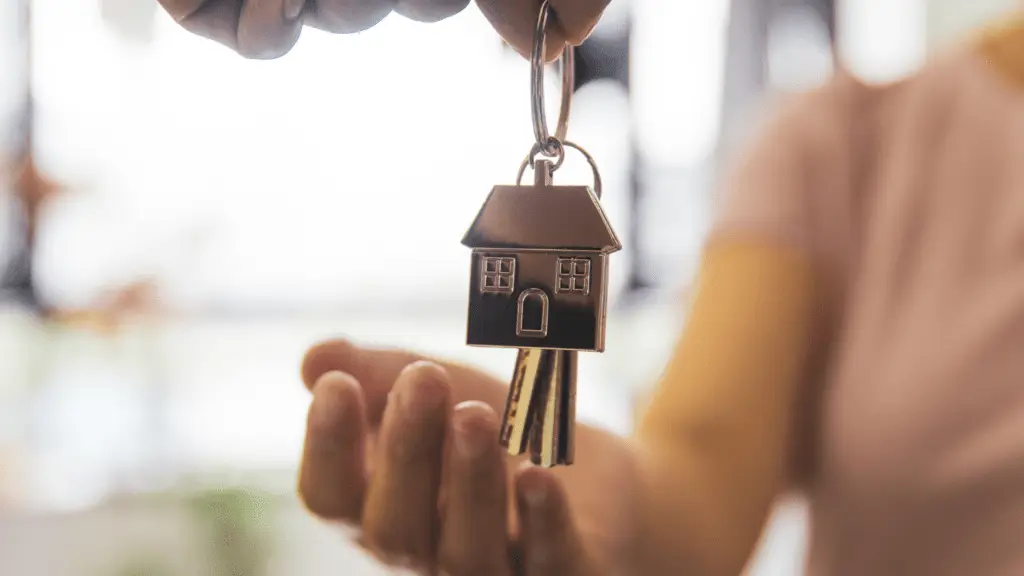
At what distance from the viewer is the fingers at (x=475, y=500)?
46 centimetres

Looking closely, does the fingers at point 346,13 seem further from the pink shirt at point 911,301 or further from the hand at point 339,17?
the pink shirt at point 911,301

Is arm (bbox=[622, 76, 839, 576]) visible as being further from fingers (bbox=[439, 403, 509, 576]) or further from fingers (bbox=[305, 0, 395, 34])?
fingers (bbox=[305, 0, 395, 34])

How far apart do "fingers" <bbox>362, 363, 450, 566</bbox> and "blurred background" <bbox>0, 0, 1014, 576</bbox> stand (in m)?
1.23

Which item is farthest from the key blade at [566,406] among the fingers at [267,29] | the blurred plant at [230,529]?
the blurred plant at [230,529]

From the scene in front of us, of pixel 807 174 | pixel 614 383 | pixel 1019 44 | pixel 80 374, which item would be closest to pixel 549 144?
pixel 807 174

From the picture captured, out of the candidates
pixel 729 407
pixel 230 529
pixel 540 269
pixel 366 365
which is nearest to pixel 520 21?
pixel 540 269

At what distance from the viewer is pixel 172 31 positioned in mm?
2035

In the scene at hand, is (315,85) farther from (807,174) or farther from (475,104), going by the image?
(807,174)

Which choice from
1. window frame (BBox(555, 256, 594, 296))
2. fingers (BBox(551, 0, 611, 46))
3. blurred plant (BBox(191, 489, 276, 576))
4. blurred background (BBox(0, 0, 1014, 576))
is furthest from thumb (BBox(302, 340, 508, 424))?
blurred plant (BBox(191, 489, 276, 576))

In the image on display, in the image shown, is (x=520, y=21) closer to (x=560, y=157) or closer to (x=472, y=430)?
(x=560, y=157)

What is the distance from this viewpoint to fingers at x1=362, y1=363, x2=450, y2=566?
1.50ft

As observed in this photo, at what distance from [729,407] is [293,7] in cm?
64

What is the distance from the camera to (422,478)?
48 centimetres

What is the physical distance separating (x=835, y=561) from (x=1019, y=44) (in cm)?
66
